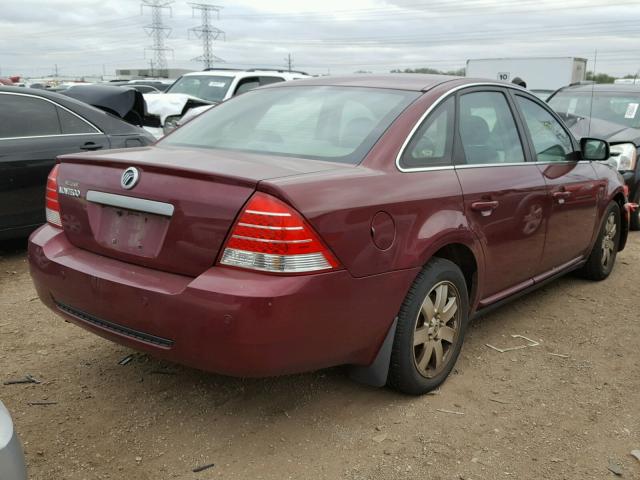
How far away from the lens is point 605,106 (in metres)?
8.45

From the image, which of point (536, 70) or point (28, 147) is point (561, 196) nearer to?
point (28, 147)

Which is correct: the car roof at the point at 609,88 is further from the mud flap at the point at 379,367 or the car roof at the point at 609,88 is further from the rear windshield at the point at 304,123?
the mud flap at the point at 379,367

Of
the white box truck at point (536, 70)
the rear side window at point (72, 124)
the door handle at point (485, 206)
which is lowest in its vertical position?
the door handle at point (485, 206)

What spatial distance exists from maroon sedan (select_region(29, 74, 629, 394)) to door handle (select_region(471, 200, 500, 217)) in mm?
12

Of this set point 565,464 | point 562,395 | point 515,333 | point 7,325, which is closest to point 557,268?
point 515,333

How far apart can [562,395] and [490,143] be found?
4.69 ft

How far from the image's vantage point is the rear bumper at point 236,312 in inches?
93.2

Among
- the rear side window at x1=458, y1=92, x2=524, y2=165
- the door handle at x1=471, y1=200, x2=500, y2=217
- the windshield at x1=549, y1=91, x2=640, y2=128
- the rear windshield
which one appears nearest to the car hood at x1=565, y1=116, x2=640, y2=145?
the windshield at x1=549, y1=91, x2=640, y2=128

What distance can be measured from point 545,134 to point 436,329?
6.10ft

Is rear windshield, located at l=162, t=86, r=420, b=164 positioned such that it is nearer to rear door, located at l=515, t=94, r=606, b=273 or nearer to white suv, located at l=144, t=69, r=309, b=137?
rear door, located at l=515, t=94, r=606, b=273

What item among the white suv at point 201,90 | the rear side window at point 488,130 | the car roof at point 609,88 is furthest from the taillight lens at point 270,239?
the car roof at point 609,88

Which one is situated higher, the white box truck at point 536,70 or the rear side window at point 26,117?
the white box truck at point 536,70

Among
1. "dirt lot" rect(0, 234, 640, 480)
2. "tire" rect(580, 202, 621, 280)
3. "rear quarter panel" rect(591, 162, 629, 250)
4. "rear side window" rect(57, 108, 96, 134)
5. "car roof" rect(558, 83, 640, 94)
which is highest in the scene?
"car roof" rect(558, 83, 640, 94)

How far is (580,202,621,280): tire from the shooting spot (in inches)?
199
